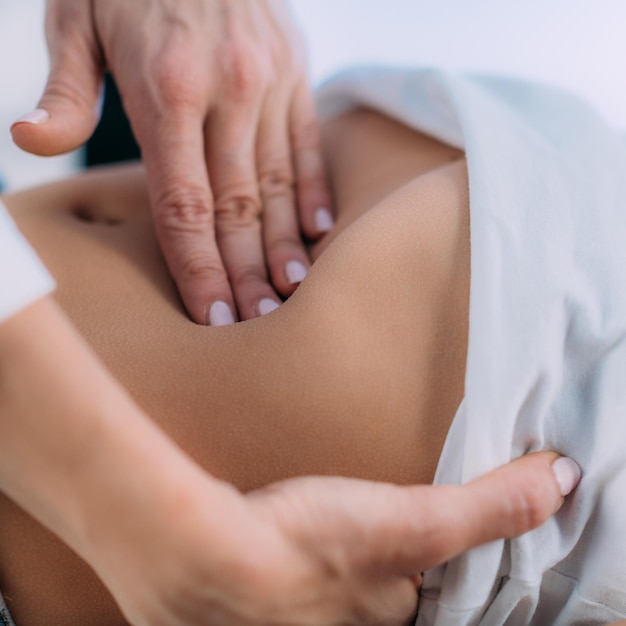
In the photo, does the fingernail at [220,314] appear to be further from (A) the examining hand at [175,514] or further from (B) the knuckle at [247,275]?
(A) the examining hand at [175,514]

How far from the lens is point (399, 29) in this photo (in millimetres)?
1869

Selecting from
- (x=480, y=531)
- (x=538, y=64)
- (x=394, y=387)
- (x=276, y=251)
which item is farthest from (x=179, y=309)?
(x=538, y=64)

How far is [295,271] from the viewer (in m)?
0.79

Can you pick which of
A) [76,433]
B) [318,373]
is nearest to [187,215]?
[318,373]

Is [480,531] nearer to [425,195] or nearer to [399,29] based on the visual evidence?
[425,195]

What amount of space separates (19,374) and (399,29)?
172 cm

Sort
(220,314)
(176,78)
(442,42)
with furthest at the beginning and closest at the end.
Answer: (442,42)
(176,78)
(220,314)

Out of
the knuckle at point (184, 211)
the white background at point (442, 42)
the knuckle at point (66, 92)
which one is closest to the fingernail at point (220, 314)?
the knuckle at point (184, 211)

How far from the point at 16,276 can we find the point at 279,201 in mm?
507

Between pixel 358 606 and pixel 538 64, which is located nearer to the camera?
pixel 358 606

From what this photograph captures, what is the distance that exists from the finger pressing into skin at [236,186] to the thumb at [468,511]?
0.38 meters

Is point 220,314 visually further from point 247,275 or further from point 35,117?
point 35,117

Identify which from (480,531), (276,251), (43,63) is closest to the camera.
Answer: (480,531)

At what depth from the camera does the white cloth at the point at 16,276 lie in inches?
16.5
